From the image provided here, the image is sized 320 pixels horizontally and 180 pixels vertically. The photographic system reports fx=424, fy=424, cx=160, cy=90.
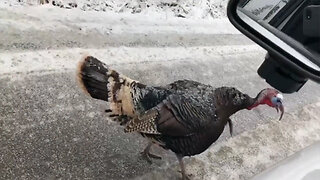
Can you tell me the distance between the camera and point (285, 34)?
1.80 m

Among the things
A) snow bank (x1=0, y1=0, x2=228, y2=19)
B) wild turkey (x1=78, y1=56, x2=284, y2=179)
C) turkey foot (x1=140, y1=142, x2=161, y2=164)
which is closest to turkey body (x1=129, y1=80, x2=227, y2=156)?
wild turkey (x1=78, y1=56, x2=284, y2=179)

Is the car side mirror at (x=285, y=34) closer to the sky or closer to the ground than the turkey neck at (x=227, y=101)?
closer to the sky

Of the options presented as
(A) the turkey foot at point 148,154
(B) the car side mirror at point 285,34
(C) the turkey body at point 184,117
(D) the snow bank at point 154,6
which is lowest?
(D) the snow bank at point 154,6

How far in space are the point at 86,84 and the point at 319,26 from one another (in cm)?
166

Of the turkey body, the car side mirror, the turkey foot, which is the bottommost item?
the turkey foot

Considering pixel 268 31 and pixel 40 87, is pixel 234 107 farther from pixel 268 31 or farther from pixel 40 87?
pixel 40 87

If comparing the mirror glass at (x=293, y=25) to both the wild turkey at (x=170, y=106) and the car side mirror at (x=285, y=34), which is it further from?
the wild turkey at (x=170, y=106)

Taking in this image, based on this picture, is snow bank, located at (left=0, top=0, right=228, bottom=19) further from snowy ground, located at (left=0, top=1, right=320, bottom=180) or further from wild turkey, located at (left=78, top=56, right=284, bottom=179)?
wild turkey, located at (left=78, top=56, right=284, bottom=179)

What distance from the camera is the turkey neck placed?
270cm

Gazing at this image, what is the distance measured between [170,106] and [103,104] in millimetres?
1002

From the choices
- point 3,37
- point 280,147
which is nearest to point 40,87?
point 3,37

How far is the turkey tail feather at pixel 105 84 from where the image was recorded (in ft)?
8.85

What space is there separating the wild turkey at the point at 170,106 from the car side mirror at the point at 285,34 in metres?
0.72

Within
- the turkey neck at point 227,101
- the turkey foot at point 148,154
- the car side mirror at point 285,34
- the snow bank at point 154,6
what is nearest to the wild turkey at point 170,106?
the turkey neck at point 227,101
